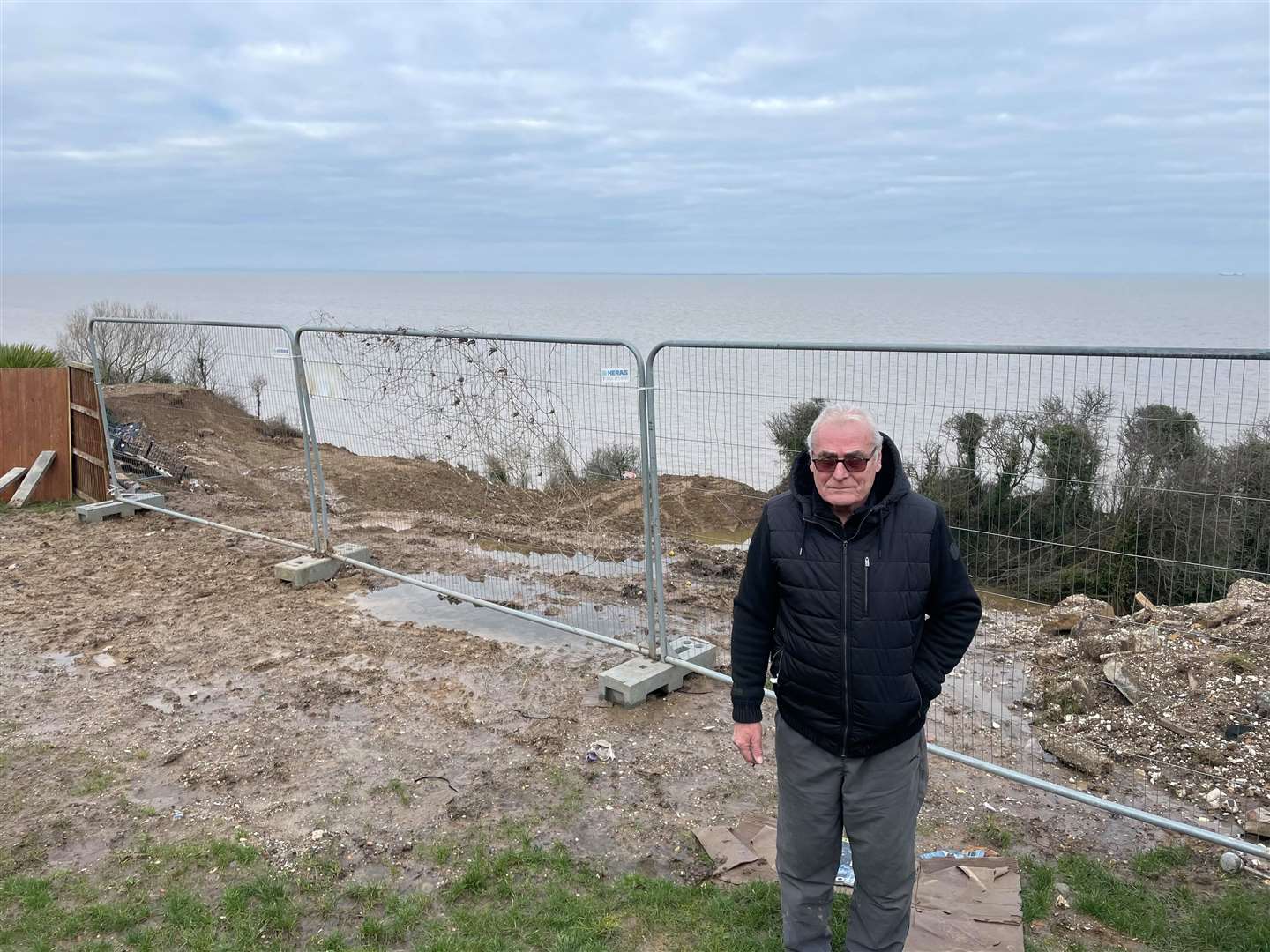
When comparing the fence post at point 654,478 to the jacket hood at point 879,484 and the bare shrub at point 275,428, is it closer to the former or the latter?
the jacket hood at point 879,484

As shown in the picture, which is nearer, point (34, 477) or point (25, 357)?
point (34, 477)

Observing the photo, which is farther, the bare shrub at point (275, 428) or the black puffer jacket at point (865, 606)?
the bare shrub at point (275, 428)

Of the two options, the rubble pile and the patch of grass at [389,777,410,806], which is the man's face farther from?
the patch of grass at [389,777,410,806]

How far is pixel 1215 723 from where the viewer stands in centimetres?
486

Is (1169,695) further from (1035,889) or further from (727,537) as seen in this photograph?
(727,537)

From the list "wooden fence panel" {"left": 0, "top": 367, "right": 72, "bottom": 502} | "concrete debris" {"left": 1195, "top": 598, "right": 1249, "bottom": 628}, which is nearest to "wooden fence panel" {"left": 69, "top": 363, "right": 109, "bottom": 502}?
"wooden fence panel" {"left": 0, "top": 367, "right": 72, "bottom": 502}

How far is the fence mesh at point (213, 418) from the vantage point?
9.94 m

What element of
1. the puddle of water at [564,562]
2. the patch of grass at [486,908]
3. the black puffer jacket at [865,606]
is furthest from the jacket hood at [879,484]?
the puddle of water at [564,562]

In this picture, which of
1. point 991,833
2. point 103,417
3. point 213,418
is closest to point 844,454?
point 991,833

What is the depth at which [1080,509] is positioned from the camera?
158 inches

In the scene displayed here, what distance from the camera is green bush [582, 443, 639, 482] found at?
6092 mm

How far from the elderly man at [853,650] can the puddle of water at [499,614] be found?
317cm

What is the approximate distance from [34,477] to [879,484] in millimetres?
11651

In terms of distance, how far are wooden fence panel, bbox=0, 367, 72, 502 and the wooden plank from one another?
0.29 feet
